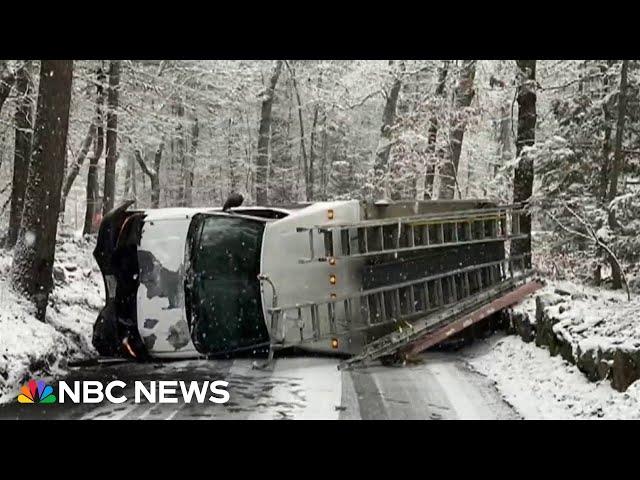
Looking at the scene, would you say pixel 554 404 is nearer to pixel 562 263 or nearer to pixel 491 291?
pixel 491 291

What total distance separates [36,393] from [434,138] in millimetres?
12371

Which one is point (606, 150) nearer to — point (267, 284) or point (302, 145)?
point (267, 284)

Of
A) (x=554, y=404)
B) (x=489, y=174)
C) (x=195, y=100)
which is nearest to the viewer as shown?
(x=554, y=404)

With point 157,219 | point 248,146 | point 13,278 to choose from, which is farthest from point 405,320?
point 248,146

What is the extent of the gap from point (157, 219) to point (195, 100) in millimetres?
12372

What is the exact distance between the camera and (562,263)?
11.2 m

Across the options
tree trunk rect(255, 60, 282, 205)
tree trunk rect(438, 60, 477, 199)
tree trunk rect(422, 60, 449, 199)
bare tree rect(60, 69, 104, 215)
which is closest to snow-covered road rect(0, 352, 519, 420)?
bare tree rect(60, 69, 104, 215)

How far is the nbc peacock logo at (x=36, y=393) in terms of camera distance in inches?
218

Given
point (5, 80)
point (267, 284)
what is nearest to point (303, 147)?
point (5, 80)

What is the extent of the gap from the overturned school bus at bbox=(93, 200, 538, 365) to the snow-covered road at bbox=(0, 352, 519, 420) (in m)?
0.28

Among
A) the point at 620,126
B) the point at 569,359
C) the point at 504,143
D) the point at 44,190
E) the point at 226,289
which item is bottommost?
the point at 569,359

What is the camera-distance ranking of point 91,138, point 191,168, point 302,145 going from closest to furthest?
point 91,138, point 191,168, point 302,145

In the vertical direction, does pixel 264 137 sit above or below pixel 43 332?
above

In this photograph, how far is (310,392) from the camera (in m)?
5.97
